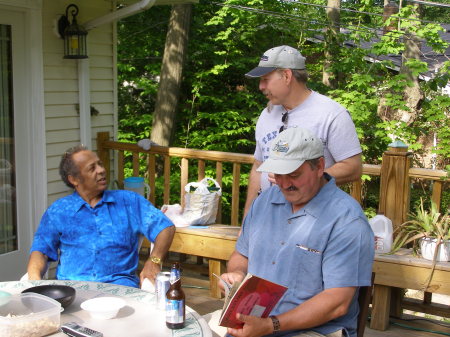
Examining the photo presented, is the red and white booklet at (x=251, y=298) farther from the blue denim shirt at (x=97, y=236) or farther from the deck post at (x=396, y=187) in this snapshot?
the deck post at (x=396, y=187)

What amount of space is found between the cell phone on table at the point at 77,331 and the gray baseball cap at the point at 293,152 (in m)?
0.77

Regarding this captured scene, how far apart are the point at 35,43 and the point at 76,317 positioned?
9.61 ft

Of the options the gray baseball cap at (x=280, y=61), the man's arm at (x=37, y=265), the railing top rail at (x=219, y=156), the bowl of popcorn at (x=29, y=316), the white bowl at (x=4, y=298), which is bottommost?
the man's arm at (x=37, y=265)

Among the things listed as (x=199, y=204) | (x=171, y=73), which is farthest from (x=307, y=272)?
(x=171, y=73)

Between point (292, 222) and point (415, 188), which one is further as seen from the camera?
point (415, 188)

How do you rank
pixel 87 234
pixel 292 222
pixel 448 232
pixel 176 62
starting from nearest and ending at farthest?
1. pixel 292 222
2. pixel 87 234
3. pixel 448 232
4. pixel 176 62

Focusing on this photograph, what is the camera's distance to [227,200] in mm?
9266

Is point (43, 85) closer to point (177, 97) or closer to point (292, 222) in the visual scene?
point (292, 222)

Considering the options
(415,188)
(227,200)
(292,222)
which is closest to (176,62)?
(227,200)

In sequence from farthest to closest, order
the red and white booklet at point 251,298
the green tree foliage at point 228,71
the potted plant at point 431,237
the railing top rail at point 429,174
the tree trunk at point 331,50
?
1. the tree trunk at point 331,50
2. the green tree foliage at point 228,71
3. the railing top rail at point 429,174
4. the potted plant at point 431,237
5. the red and white booklet at point 251,298

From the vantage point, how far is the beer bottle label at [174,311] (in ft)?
6.48

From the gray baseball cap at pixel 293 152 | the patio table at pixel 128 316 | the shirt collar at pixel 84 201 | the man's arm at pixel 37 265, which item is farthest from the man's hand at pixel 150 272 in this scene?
the gray baseball cap at pixel 293 152

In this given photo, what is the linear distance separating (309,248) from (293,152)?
1.12 ft

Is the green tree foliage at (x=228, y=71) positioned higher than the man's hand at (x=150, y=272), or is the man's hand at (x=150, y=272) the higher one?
the green tree foliage at (x=228, y=71)
